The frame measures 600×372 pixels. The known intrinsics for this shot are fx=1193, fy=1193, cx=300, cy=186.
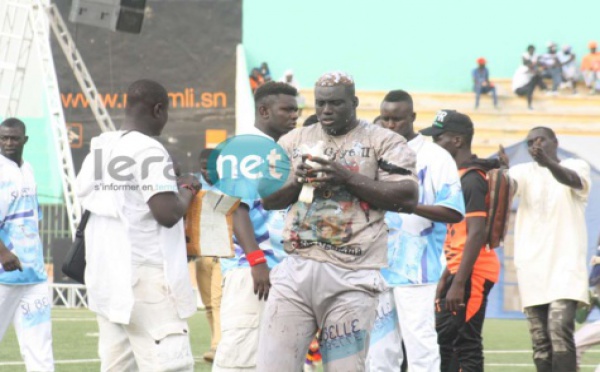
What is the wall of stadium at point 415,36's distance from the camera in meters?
35.8

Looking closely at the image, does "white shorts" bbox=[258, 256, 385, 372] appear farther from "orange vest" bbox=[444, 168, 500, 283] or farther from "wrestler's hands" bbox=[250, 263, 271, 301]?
"orange vest" bbox=[444, 168, 500, 283]

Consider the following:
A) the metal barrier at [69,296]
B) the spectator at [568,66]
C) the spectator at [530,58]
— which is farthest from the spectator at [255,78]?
the metal barrier at [69,296]

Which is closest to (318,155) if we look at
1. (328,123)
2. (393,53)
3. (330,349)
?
(328,123)

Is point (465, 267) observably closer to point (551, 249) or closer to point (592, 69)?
point (551, 249)

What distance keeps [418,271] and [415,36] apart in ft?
94.0

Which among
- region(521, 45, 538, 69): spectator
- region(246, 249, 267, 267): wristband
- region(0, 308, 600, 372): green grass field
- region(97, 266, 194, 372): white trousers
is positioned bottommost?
region(0, 308, 600, 372): green grass field

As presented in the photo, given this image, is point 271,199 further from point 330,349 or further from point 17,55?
point 17,55

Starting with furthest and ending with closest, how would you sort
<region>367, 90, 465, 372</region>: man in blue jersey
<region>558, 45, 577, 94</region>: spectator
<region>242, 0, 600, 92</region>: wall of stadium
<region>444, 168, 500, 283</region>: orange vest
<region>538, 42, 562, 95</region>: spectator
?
<region>242, 0, 600, 92</region>: wall of stadium < <region>558, 45, 577, 94</region>: spectator < <region>538, 42, 562, 95</region>: spectator < <region>444, 168, 500, 283</region>: orange vest < <region>367, 90, 465, 372</region>: man in blue jersey

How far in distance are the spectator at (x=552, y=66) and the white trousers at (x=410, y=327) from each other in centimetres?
2723

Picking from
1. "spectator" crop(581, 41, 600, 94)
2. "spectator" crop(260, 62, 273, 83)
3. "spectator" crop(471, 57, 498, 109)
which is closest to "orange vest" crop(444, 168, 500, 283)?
"spectator" crop(260, 62, 273, 83)

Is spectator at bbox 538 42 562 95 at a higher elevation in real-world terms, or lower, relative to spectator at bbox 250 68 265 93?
higher

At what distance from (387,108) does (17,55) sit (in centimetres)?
2119

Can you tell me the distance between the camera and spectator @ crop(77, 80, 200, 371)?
21.3ft

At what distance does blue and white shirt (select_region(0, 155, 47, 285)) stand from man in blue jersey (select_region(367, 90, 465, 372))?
3.28m
